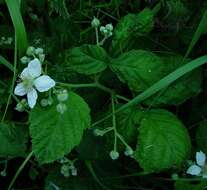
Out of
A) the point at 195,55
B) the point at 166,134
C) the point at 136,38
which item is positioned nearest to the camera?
the point at 166,134

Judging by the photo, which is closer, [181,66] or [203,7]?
[181,66]

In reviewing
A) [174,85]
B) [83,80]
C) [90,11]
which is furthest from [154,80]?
[90,11]

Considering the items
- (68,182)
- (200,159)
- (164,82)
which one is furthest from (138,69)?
(68,182)

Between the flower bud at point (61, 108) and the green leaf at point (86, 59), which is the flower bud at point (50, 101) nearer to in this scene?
the flower bud at point (61, 108)

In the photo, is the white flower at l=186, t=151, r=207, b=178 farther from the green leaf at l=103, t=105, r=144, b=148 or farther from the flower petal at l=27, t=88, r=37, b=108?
the flower petal at l=27, t=88, r=37, b=108

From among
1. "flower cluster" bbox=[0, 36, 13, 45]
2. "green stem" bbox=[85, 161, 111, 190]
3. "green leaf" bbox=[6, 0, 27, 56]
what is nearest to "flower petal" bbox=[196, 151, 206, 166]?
"green stem" bbox=[85, 161, 111, 190]

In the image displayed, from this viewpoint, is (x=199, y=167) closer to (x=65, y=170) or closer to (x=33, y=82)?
(x=65, y=170)

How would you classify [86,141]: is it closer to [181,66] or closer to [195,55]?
[181,66]
